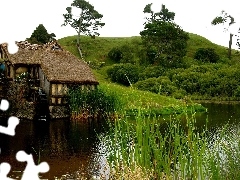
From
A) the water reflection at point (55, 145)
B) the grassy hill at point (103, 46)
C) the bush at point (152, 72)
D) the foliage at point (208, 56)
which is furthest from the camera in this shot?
the grassy hill at point (103, 46)

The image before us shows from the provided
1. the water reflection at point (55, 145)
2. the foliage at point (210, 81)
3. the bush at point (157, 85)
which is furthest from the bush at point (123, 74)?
the water reflection at point (55, 145)

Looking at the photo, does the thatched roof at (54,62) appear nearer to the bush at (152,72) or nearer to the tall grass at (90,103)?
the tall grass at (90,103)

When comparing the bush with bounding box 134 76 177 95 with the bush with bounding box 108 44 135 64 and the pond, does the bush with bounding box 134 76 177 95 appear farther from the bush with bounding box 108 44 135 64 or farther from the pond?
the pond

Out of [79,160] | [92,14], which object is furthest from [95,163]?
[92,14]

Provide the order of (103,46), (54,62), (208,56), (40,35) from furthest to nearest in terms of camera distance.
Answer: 1. (103,46)
2. (208,56)
3. (40,35)
4. (54,62)

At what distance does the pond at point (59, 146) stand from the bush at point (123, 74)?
19.0 metres

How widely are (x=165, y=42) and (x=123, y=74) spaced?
38.0 feet

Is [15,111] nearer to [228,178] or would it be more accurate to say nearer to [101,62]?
[228,178]

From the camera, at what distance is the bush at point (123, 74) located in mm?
42106

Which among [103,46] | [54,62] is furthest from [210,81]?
[54,62]

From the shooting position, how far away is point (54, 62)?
26.4m

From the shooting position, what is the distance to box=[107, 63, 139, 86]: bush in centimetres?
4211

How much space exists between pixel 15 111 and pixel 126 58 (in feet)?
83.2

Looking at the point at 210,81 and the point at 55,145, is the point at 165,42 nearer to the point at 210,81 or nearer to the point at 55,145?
the point at 210,81
